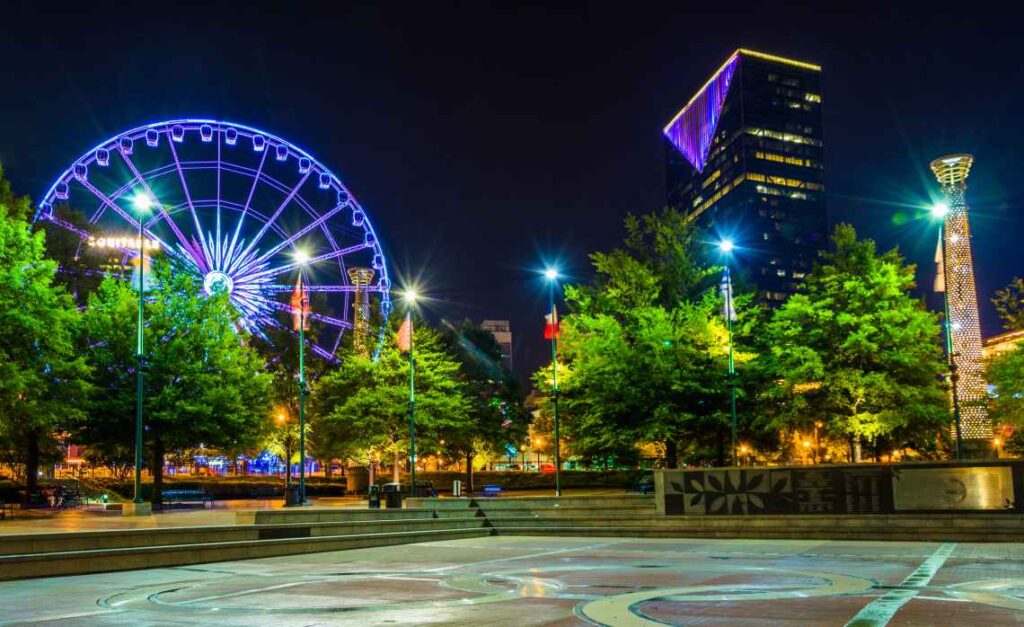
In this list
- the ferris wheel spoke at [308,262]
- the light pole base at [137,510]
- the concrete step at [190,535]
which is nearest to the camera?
the concrete step at [190,535]

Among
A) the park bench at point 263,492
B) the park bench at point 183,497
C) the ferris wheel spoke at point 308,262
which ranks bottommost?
the park bench at point 263,492

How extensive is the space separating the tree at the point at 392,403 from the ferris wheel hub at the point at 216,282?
744 centimetres

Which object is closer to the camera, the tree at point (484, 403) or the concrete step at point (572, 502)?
the concrete step at point (572, 502)

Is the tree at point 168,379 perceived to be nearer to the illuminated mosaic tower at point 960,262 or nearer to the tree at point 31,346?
the tree at point 31,346

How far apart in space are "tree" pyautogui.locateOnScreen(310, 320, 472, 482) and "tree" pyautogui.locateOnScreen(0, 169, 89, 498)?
611 inches

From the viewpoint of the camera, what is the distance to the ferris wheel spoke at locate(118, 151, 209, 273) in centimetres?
4519

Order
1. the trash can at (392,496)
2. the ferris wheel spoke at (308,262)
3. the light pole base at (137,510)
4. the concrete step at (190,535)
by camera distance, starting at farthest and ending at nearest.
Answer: the ferris wheel spoke at (308,262)
the trash can at (392,496)
the light pole base at (137,510)
the concrete step at (190,535)

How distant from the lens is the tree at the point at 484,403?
54.3 metres

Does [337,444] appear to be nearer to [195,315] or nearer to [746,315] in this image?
[195,315]

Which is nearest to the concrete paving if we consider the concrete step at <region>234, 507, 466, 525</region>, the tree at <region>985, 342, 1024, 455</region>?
the concrete step at <region>234, 507, 466, 525</region>

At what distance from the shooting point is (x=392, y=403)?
46.9 meters

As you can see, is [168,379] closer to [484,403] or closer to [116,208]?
[116,208]

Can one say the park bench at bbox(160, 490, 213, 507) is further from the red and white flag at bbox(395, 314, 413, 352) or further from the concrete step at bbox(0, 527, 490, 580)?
the concrete step at bbox(0, 527, 490, 580)

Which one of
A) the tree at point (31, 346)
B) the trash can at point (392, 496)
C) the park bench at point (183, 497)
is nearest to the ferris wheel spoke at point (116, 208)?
the tree at point (31, 346)
